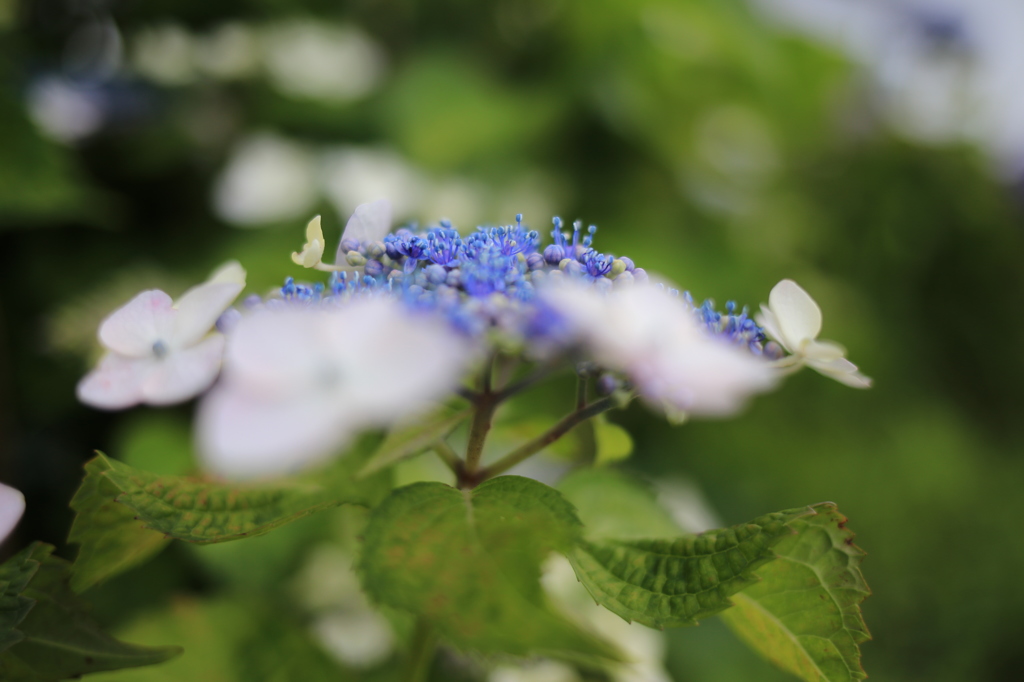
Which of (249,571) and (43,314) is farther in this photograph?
(43,314)

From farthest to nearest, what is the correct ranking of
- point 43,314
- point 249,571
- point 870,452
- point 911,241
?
point 911,241 → point 870,452 → point 43,314 → point 249,571

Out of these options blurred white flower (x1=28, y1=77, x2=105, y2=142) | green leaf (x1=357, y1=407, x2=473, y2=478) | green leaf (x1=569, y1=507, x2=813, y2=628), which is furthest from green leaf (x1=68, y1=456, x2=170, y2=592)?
blurred white flower (x1=28, y1=77, x2=105, y2=142)

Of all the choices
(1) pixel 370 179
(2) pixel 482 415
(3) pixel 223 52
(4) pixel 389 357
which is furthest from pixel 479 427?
(3) pixel 223 52

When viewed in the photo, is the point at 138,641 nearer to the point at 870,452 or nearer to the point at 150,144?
the point at 150,144

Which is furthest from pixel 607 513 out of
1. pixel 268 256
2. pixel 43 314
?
pixel 43 314

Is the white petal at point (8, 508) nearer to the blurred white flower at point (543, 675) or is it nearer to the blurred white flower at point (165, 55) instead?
the blurred white flower at point (543, 675)

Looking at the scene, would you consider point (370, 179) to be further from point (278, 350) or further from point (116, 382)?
point (278, 350)

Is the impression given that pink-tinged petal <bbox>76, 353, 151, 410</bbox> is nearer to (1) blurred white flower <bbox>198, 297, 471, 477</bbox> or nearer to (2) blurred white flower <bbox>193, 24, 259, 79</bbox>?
(1) blurred white flower <bbox>198, 297, 471, 477</bbox>
